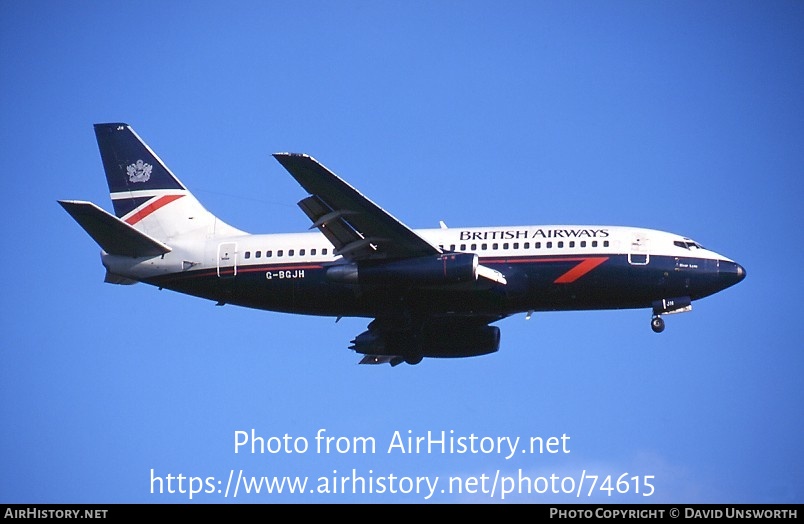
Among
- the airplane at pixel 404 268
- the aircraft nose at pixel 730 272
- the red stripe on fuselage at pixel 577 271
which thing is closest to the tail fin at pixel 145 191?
the airplane at pixel 404 268

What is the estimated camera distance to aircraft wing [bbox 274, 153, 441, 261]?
49.4 meters

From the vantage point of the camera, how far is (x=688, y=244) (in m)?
54.4

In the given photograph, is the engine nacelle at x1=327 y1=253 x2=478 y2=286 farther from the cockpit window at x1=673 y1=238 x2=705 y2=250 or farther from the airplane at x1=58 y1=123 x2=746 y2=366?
the cockpit window at x1=673 y1=238 x2=705 y2=250

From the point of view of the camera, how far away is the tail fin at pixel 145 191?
5872 cm

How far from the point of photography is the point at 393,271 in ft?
173

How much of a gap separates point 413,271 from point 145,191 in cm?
1424

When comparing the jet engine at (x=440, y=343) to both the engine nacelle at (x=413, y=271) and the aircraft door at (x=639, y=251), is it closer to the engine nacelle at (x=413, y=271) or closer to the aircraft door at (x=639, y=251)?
the engine nacelle at (x=413, y=271)

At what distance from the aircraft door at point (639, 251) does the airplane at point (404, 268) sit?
39 mm

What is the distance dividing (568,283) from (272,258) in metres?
12.0

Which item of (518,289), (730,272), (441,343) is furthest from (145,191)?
(730,272)

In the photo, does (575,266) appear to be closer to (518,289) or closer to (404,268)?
(518,289)
